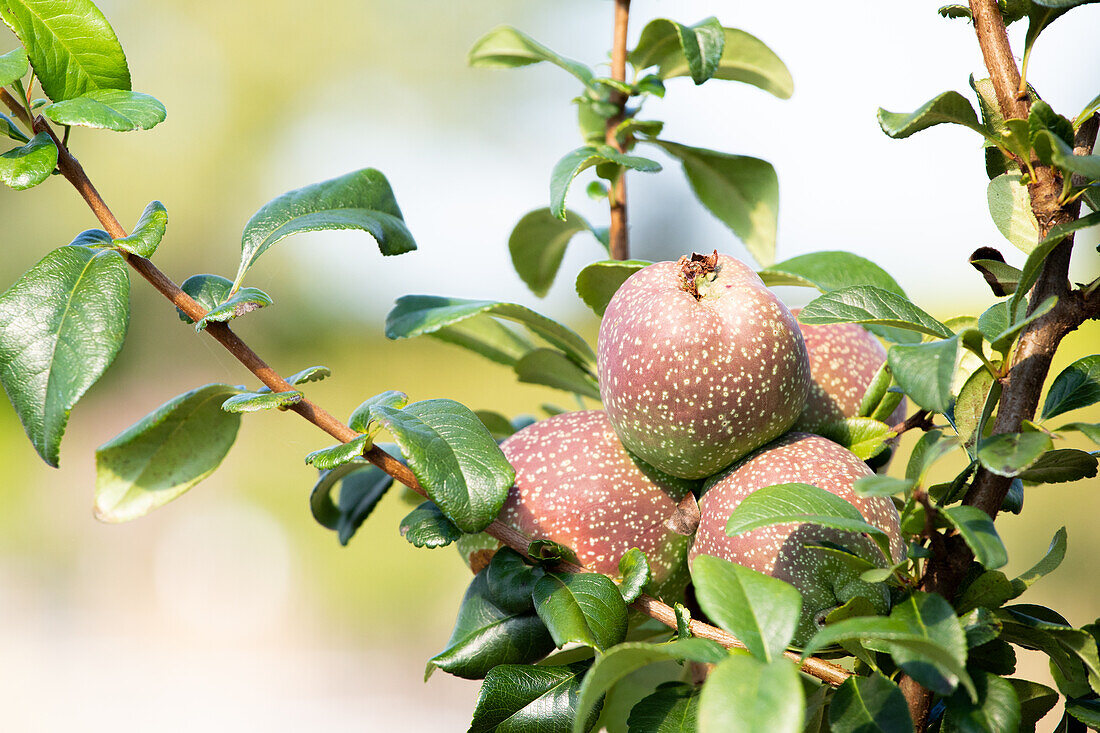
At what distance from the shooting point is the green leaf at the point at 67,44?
1.08 feet

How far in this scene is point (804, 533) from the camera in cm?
34

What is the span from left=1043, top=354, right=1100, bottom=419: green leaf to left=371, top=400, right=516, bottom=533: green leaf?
20 cm

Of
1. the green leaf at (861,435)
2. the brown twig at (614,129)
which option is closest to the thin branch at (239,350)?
the green leaf at (861,435)

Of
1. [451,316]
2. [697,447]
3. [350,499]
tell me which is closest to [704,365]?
[697,447]

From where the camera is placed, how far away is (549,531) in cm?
39

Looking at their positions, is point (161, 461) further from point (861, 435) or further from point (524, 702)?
point (861, 435)

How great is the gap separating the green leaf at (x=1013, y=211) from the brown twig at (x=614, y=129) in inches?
8.5

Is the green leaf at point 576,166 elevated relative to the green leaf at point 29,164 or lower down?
elevated

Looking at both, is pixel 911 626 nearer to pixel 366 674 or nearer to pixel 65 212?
pixel 366 674

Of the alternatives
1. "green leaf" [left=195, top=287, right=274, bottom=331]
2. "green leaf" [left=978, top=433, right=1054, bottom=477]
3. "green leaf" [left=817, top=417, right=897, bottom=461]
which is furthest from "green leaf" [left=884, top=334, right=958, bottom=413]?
"green leaf" [left=195, top=287, right=274, bottom=331]

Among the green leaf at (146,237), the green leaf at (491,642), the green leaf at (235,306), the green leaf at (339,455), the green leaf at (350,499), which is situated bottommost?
the green leaf at (350,499)

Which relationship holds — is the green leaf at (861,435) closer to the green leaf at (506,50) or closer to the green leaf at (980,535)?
the green leaf at (980,535)

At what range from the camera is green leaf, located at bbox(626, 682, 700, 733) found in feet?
1.02

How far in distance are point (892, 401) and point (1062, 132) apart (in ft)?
0.48
